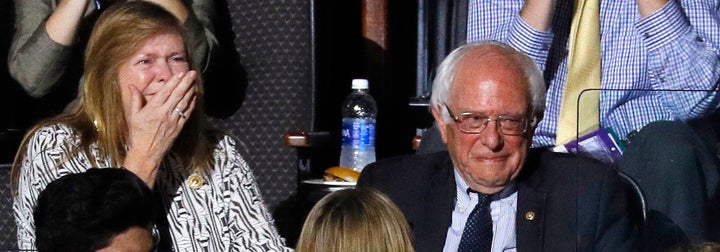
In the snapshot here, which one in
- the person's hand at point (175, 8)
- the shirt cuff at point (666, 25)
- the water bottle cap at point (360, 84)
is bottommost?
the water bottle cap at point (360, 84)

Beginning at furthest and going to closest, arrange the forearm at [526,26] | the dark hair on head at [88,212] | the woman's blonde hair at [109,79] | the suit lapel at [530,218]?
the forearm at [526,26] < the woman's blonde hair at [109,79] < the suit lapel at [530,218] < the dark hair on head at [88,212]

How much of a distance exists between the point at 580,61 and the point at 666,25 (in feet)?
1.29

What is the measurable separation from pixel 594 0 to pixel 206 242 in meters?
1.50

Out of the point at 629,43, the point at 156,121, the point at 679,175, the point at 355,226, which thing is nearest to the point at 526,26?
the point at 629,43

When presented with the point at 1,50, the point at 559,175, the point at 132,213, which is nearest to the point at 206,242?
the point at 132,213

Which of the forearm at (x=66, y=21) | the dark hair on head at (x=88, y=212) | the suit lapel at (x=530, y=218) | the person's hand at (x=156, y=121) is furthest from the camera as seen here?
the forearm at (x=66, y=21)

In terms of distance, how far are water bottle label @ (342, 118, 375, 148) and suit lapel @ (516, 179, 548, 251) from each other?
4.37 ft

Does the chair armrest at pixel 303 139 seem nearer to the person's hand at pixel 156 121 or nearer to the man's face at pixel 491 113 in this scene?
the person's hand at pixel 156 121

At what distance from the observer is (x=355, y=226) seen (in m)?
3.02

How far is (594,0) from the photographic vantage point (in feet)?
14.0

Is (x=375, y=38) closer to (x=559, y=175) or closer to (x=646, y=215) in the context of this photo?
(x=559, y=175)

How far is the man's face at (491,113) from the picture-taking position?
138 inches

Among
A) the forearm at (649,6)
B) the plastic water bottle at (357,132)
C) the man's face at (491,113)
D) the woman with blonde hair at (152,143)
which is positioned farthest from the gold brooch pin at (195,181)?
the forearm at (649,6)

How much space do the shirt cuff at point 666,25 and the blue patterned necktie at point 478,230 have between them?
2.57ft
